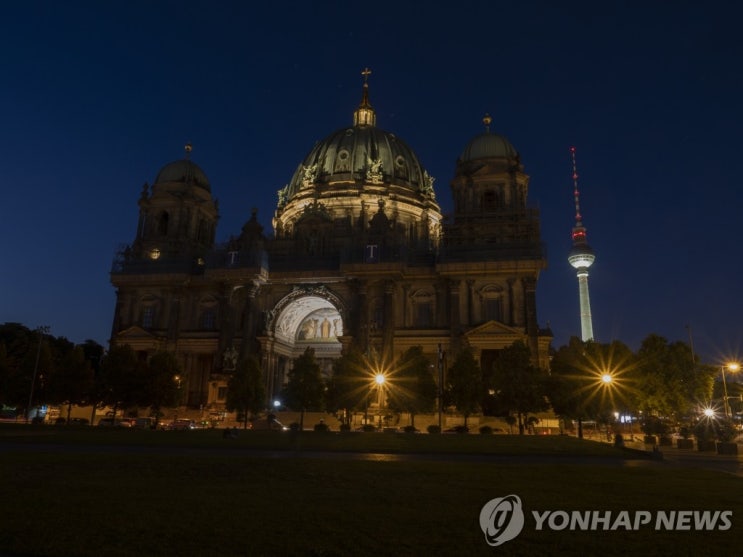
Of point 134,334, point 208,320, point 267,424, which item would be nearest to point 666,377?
point 267,424

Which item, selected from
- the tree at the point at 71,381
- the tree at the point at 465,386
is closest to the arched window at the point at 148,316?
the tree at the point at 71,381

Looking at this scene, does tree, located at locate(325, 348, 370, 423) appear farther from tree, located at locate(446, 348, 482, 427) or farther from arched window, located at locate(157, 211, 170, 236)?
arched window, located at locate(157, 211, 170, 236)

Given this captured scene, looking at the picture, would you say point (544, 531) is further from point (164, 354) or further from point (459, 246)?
point (459, 246)

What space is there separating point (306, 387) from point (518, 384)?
65.8ft

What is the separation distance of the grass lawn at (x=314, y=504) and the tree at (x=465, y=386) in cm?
3150

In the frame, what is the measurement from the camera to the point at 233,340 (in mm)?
75375

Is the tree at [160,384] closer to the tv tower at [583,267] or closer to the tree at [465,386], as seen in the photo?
the tree at [465,386]

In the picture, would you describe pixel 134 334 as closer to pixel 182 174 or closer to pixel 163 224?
pixel 163 224

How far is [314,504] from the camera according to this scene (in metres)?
13.6

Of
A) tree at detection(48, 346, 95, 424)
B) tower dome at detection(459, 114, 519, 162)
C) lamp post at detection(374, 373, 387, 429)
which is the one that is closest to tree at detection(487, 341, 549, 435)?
lamp post at detection(374, 373, 387, 429)

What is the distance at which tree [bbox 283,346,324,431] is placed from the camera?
55.9 metres

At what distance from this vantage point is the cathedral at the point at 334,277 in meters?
71.2

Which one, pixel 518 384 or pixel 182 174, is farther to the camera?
pixel 182 174

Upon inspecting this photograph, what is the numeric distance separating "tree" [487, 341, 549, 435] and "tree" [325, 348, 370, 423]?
12570 millimetres
